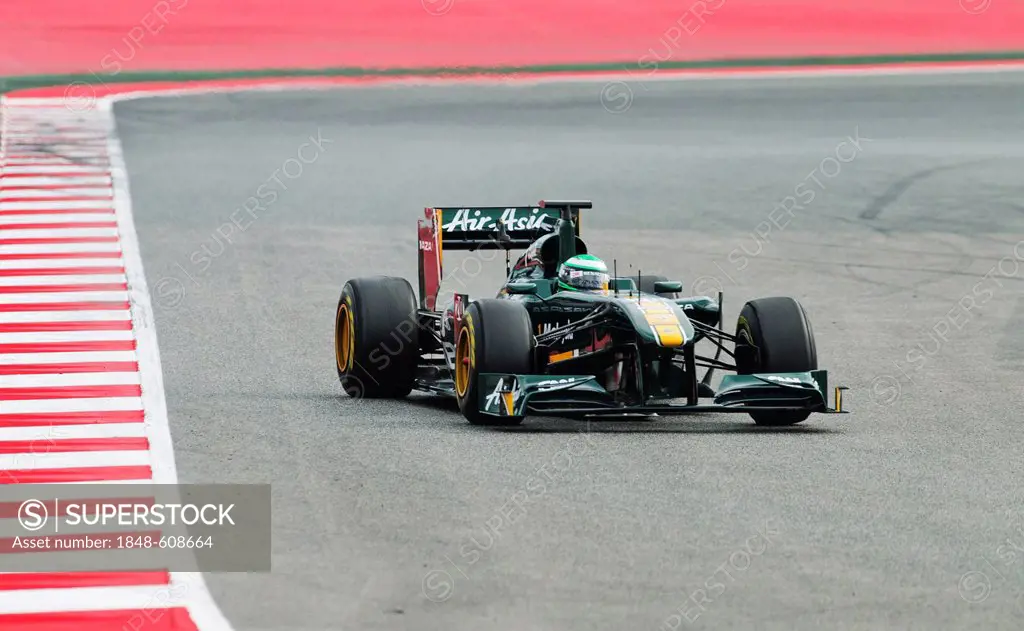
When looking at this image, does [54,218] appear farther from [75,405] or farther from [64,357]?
[75,405]

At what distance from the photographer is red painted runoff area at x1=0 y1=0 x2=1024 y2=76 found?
40.2 m

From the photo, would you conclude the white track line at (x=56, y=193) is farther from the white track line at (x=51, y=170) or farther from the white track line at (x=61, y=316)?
the white track line at (x=61, y=316)

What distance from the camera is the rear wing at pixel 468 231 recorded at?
1614cm

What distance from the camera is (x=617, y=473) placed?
1141 centimetres

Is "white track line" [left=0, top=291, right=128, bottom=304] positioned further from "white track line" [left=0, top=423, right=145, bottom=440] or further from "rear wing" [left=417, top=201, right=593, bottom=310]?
"white track line" [left=0, top=423, right=145, bottom=440]

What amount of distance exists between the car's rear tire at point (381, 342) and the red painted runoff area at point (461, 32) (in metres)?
24.0

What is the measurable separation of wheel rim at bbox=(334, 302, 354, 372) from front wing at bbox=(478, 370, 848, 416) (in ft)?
9.45

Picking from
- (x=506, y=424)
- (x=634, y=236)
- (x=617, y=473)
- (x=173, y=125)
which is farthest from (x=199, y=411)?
(x=173, y=125)

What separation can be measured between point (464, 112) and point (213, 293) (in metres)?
17.4

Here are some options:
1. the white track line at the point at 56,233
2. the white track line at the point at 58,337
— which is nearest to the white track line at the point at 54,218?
the white track line at the point at 56,233

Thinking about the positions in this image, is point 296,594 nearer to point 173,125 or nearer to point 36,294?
point 36,294

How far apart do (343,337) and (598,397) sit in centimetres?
375

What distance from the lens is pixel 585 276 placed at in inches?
567

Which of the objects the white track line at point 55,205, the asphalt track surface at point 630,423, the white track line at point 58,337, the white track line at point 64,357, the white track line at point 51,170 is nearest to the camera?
the asphalt track surface at point 630,423
